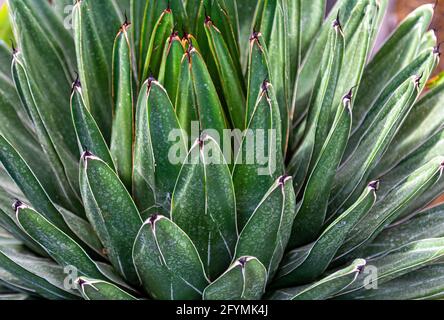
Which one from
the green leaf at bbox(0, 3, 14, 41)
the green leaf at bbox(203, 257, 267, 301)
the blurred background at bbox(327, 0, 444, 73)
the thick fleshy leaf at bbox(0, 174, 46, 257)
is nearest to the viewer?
the green leaf at bbox(203, 257, 267, 301)

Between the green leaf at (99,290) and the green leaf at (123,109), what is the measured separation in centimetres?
13

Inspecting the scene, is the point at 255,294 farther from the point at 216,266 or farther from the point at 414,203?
the point at 414,203

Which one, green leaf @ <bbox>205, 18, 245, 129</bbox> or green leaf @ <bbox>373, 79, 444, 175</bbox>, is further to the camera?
green leaf @ <bbox>373, 79, 444, 175</bbox>

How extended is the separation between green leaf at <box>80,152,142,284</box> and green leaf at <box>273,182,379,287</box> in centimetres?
18

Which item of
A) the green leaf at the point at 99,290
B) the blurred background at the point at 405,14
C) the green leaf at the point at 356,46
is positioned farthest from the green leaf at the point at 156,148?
the blurred background at the point at 405,14

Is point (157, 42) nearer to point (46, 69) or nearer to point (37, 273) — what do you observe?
point (46, 69)

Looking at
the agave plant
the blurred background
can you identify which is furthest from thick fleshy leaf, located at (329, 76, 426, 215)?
the blurred background

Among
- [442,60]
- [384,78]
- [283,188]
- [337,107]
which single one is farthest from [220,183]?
[442,60]

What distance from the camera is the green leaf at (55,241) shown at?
69 cm

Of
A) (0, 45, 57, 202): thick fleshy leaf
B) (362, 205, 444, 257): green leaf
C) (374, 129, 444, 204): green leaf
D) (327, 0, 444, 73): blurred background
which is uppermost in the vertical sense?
(327, 0, 444, 73): blurred background

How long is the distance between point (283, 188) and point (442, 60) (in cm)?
106

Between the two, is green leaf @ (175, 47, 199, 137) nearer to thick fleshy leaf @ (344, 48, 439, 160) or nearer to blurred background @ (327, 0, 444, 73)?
thick fleshy leaf @ (344, 48, 439, 160)

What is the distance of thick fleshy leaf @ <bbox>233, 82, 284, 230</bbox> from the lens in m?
0.69

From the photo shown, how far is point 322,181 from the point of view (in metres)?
0.73
